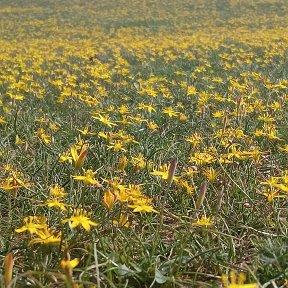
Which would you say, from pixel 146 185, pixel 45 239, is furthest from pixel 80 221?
pixel 146 185

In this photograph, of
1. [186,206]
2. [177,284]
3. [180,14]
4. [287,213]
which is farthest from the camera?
[180,14]

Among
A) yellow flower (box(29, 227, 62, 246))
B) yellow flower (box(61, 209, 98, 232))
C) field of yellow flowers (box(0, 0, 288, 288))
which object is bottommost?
field of yellow flowers (box(0, 0, 288, 288))

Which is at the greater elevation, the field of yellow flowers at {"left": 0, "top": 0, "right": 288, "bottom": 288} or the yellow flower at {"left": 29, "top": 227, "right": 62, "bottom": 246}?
the yellow flower at {"left": 29, "top": 227, "right": 62, "bottom": 246}

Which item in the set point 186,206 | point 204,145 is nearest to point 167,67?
point 204,145

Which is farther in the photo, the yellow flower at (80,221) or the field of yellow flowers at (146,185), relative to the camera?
the field of yellow flowers at (146,185)

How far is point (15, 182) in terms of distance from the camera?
204cm

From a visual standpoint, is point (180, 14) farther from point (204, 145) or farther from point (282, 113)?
point (204, 145)

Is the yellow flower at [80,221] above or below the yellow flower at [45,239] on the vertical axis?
above

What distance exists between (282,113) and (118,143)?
211 cm

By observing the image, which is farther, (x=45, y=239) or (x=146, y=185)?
(x=146, y=185)

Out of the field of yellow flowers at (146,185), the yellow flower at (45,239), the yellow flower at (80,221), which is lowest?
the field of yellow flowers at (146,185)

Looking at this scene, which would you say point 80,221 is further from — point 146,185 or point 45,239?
point 146,185

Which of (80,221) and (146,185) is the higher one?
(80,221)

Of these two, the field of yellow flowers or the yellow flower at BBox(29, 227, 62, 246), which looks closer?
the yellow flower at BBox(29, 227, 62, 246)
